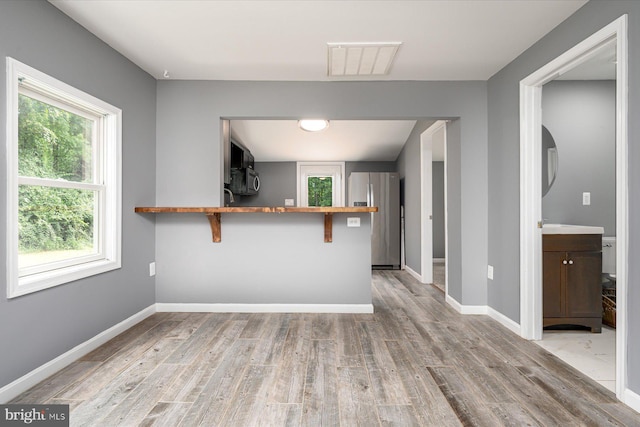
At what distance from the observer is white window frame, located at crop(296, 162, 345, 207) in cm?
616

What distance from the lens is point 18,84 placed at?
1820 millimetres

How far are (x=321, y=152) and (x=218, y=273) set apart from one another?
3237mm

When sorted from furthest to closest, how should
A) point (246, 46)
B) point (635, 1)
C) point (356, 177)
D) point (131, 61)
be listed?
point (356, 177) → point (131, 61) → point (246, 46) → point (635, 1)

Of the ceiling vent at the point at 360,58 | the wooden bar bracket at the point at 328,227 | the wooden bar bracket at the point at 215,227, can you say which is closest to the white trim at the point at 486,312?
the wooden bar bracket at the point at 328,227

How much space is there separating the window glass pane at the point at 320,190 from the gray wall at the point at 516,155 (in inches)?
135

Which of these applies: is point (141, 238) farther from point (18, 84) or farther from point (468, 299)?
point (468, 299)

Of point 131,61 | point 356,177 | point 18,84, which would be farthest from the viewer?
point 356,177

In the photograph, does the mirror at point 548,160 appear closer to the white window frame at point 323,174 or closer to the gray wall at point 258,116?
the gray wall at point 258,116

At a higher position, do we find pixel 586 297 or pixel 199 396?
pixel 586 297

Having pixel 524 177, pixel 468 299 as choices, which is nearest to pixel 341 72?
pixel 524 177

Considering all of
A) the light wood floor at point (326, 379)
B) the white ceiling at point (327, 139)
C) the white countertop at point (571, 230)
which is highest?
the white ceiling at point (327, 139)

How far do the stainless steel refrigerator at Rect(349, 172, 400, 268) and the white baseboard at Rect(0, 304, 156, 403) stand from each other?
375 cm

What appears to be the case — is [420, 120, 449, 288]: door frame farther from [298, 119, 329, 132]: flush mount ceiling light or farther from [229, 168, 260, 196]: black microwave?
[229, 168, 260, 196]: black microwave

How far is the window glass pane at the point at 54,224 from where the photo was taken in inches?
75.7
